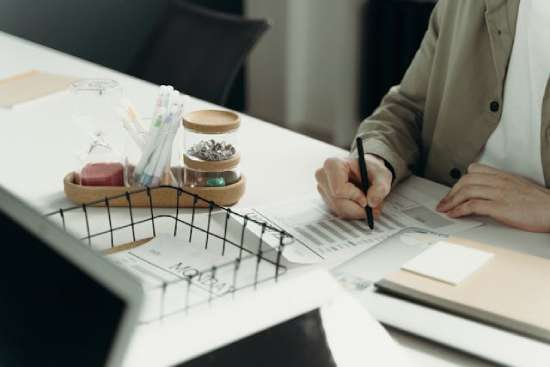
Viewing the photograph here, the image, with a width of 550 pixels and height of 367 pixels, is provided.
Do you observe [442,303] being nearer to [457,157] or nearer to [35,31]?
[457,157]

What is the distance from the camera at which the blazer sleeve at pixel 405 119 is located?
154 cm

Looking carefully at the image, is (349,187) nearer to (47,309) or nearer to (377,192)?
(377,192)

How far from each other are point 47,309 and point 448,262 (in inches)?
23.5

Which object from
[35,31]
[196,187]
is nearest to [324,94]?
[35,31]

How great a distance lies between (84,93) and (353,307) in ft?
2.29

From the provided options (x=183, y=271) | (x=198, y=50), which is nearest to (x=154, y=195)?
(x=183, y=271)

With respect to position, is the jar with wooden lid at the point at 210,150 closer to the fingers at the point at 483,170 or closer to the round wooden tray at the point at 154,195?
the round wooden tray at the point at 154,195

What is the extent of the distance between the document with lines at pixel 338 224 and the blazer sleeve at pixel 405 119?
0.37 ft

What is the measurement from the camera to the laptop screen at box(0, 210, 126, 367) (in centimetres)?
67

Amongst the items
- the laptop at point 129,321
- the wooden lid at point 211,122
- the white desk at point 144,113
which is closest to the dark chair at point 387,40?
the white desk at point 144,113

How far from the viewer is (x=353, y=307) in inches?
39.8

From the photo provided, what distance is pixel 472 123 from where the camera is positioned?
1600 mm

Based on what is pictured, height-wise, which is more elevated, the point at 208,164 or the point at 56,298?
the point at 56,298

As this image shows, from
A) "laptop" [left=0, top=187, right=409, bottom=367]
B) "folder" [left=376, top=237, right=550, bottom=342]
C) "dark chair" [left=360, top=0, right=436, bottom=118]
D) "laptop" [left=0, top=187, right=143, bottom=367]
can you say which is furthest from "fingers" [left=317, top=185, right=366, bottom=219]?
"dark chair" [left=360, top=0, right=436, bottom=118]
